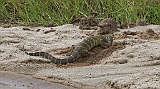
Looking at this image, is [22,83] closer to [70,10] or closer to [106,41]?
[106,41]

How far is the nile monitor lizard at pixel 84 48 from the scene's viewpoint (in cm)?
611

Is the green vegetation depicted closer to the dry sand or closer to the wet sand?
the dry sand

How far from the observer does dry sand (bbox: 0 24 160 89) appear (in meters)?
4.94

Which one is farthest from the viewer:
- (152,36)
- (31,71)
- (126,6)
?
(126,6)

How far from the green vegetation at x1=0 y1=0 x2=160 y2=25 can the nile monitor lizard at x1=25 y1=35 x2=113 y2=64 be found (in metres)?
1.59

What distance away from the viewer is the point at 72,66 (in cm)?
594

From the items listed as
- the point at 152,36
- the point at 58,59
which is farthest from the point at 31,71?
the point at 152,36

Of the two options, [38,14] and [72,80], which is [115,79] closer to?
[72,80]

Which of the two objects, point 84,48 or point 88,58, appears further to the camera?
point 84,48

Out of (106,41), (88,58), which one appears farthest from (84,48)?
(106,41)

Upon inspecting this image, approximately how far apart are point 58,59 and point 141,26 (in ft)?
6.79

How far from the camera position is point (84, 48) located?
644cm

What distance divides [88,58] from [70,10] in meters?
2.88

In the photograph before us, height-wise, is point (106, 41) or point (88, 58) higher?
point (106, 41)
